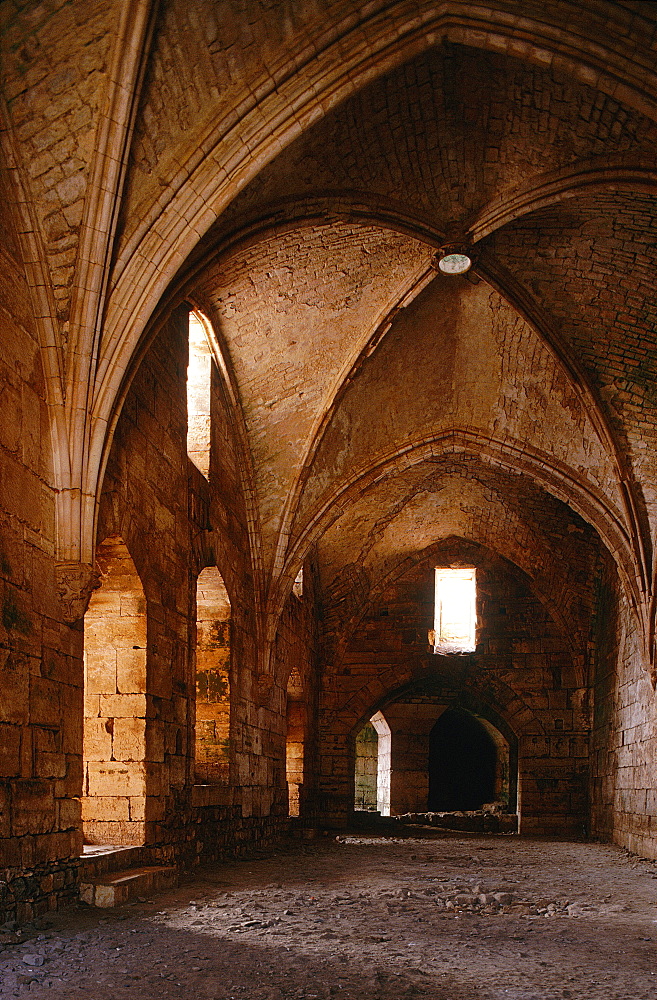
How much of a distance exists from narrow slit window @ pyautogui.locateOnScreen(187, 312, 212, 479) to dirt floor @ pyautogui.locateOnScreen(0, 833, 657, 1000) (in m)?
3.58

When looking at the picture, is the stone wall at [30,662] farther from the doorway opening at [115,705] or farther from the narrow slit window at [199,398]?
the narrow slit window at [199,398]

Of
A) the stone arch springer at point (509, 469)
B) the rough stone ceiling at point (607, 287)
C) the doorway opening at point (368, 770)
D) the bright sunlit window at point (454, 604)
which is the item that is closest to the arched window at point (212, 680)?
the stone arch springer at point (509, 469)

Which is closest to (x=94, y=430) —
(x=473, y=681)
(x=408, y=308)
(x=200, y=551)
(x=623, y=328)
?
(x=200, y=551)

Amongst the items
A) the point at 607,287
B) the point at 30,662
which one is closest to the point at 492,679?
the point at 607,287

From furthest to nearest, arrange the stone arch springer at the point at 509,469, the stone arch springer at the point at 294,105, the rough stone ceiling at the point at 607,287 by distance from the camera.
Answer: the stone arch springer at the point at 509,469, the rough stone ceiling at the point at 607,287, the stone arch springer at the point at 294,105

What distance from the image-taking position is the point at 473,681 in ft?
49.9

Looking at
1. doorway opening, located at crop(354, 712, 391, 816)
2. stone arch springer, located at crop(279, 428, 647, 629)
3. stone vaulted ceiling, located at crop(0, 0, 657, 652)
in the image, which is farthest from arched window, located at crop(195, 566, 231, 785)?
doorway opening, located at crop(354, 712, 391, 816)

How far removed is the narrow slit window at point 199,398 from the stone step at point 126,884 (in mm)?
3622

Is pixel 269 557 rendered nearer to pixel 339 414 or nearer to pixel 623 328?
pixel 339 414

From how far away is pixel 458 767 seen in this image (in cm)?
2302

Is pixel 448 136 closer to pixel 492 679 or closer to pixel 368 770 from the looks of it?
pixel 492 679

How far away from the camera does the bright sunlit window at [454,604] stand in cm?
1529

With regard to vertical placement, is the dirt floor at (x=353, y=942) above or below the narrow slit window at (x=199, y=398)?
below

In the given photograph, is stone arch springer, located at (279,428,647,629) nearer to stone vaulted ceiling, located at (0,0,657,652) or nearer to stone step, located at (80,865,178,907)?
stone vaulted ceiling, located at (0,0,657,652)
